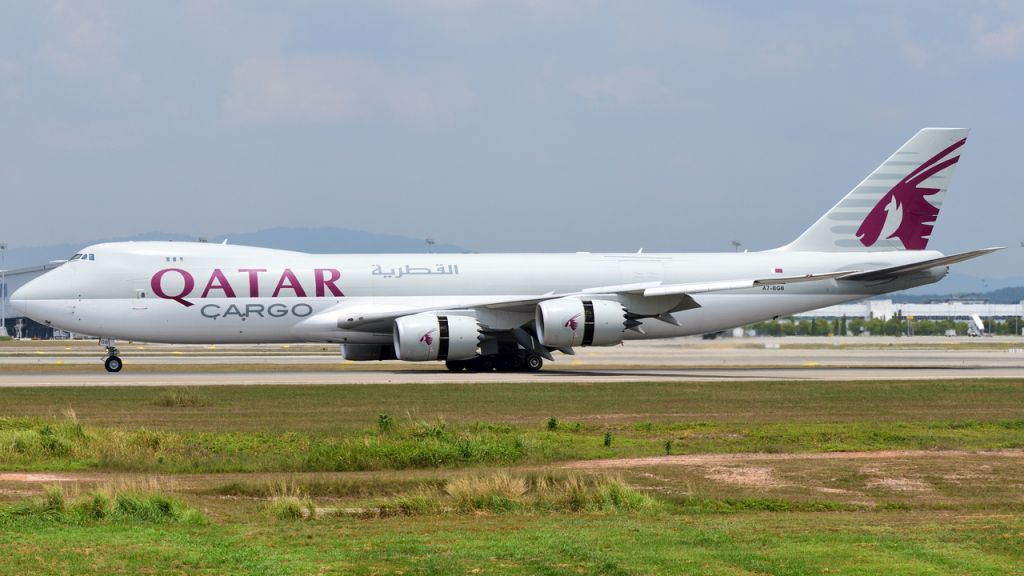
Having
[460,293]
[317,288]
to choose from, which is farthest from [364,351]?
[460,293]

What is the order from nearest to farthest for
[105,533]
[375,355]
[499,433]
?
[105,533], [499,433], [375,355]

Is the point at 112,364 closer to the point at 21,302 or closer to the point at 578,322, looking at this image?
the point at 21,302

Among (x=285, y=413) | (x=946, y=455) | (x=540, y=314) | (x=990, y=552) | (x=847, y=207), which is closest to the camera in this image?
(x=990, y=552)

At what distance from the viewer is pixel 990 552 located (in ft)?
37.3

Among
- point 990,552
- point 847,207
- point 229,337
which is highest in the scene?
point 847,207

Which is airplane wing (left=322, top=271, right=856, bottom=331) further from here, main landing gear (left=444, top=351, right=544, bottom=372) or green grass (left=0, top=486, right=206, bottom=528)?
green grass (left=0, top=486, right=206, bottom=528)

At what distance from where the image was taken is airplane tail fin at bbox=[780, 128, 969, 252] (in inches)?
1716

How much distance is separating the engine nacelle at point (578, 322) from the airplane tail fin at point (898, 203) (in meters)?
10.0

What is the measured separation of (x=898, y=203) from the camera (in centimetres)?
4375

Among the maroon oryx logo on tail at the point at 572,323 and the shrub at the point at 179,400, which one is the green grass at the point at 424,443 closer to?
the shrub at the point at 179,400

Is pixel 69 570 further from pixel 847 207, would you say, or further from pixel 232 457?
pixel 847 207

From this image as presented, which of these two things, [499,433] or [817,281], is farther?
[817,281]

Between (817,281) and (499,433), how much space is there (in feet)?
76.6

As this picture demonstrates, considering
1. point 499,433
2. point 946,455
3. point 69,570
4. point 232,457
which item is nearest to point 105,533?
point 69,570
